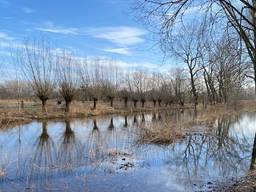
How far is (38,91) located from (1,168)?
2579cm

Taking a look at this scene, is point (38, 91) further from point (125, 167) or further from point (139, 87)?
point (139, 87)

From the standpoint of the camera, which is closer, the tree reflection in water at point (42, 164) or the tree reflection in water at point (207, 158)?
the tree reflection in water at point (42, 164)

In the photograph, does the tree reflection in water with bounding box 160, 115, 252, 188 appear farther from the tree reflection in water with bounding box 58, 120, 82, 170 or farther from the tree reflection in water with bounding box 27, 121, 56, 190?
the tree reflection in water with bounding box 27, 121, 56, 190

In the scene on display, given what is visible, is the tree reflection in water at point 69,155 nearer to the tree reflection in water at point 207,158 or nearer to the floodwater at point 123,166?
the floodwater at point 123,166

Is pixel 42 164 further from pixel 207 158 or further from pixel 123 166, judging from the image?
pixel 207 158

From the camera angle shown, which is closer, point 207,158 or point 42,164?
point 42,164

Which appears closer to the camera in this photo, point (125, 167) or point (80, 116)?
point (125, 167)

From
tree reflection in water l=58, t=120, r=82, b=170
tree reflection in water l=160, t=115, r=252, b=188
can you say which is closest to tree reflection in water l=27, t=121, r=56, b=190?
tree reflection in water l=58, t=120, r=82, b=170

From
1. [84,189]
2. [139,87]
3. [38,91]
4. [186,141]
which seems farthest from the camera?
[139,87]

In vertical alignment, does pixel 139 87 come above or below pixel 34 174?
above

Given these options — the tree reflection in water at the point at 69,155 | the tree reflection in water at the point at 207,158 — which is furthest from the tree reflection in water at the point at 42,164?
the tree reflection in water at the point at 207,158

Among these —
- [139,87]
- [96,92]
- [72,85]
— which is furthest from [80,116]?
[139,87]

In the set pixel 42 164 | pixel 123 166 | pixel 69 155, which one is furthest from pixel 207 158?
pixel 42 164

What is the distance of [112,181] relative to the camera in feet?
28.9
